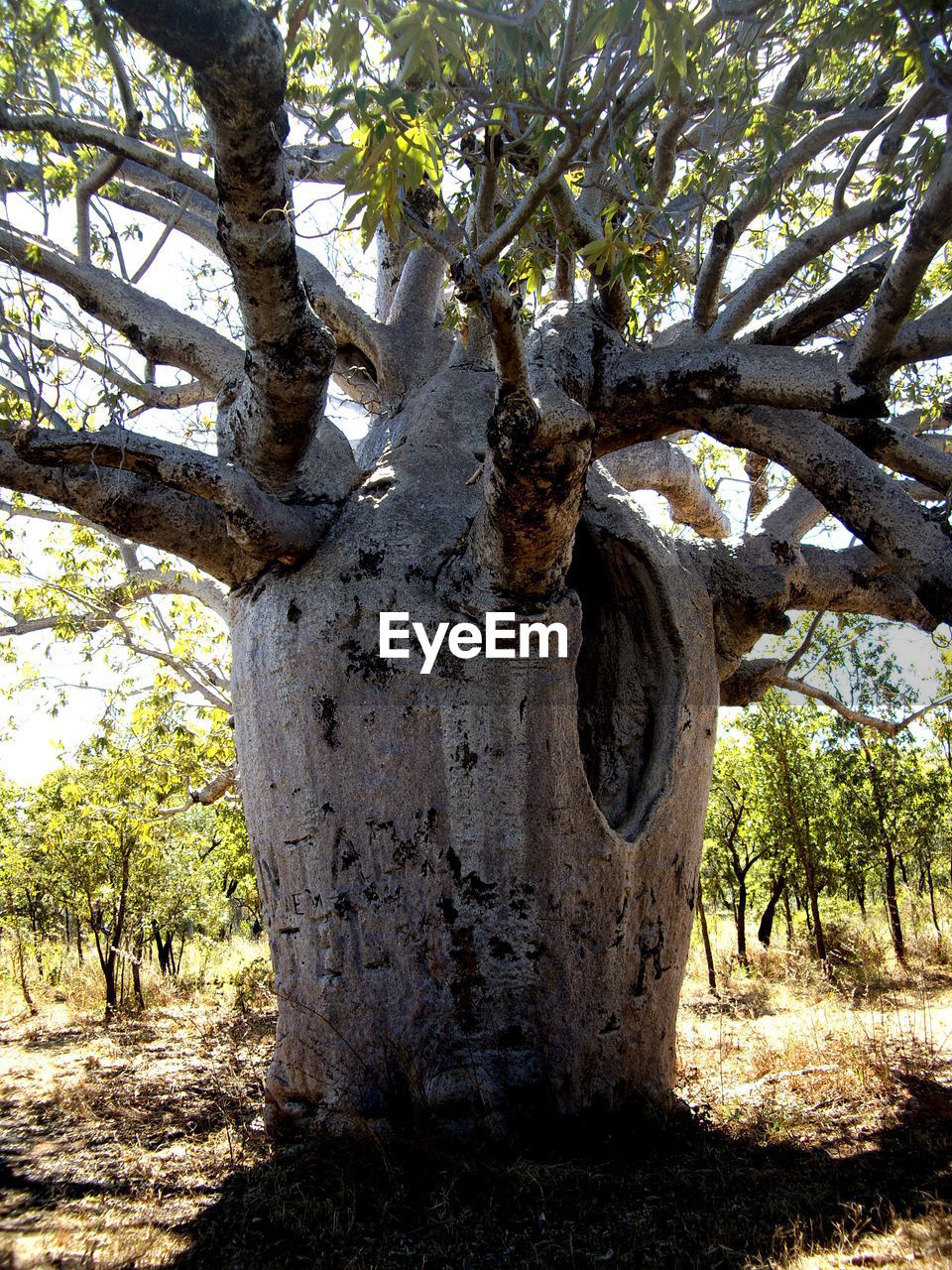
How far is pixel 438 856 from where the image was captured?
3127mm

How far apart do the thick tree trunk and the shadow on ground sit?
0.18m

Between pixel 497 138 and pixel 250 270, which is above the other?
pixel 497 138

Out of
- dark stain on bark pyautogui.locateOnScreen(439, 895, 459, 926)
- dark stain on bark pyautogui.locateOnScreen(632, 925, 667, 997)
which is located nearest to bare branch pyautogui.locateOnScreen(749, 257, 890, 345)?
dark stain on bark pyautogui.locateOnScreen(632, 925, 667, 997)

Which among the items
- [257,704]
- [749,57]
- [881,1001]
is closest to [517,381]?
[257,704]

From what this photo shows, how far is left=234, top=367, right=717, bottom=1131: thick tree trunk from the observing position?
3051 mm

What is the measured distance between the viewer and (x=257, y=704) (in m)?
3.48

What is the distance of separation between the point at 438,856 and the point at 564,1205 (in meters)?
1.05

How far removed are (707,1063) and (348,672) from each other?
110 inches

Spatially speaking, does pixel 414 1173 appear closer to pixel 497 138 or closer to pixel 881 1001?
pixel 497 138

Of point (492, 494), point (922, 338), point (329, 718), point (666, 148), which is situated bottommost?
point (329, 718)

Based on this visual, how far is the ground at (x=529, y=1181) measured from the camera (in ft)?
7.85

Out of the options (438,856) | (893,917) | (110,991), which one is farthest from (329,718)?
(893,917)

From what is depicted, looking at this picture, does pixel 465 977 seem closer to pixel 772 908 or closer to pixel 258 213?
pixel 258 213

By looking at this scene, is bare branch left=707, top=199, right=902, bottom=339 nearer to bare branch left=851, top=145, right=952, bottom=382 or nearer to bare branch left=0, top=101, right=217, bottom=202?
bare branch left=851, top=145, right=952, bottom=382
